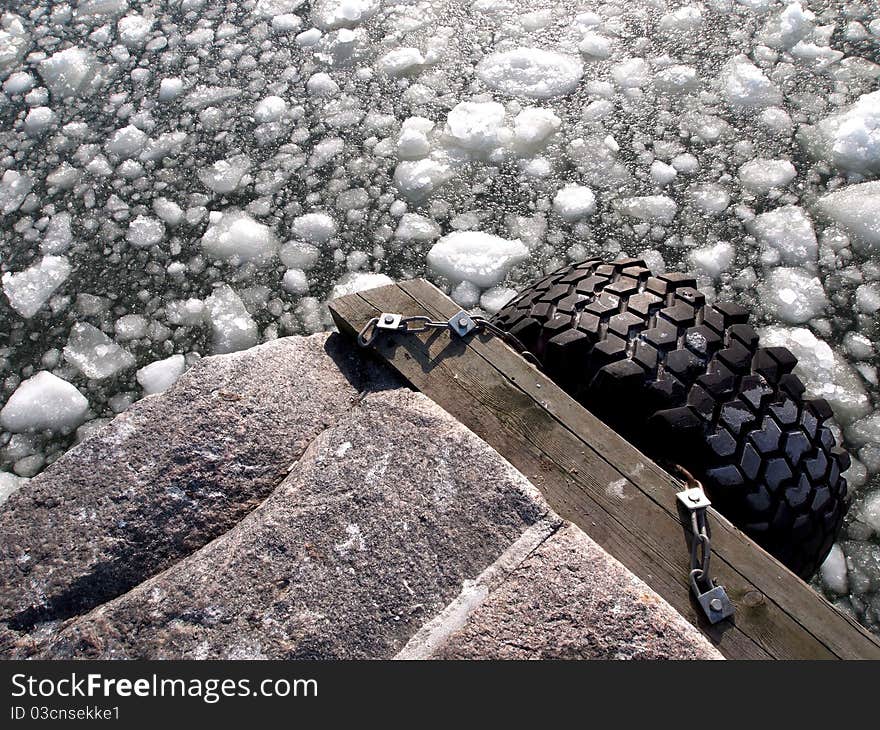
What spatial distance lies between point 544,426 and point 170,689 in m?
0.97

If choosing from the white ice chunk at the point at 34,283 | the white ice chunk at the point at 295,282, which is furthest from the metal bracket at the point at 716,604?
the white ice chunk at the point at 34,283

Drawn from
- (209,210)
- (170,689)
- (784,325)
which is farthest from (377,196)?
(170,689)

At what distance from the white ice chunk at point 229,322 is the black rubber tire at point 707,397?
120 cm

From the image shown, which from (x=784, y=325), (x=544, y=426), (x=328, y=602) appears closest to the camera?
(x=328, y=602)

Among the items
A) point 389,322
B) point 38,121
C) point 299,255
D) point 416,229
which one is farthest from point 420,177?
point 38,121

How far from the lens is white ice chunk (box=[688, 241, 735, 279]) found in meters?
2.87

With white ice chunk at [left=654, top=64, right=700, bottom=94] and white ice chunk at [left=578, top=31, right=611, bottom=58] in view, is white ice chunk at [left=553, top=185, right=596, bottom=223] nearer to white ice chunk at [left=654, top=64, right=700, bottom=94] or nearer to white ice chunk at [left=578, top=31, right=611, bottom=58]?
white ice chunk at [left=654, top=64, right=700, bottom=94]

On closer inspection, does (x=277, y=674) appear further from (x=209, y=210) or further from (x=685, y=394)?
(x=209, y=210)

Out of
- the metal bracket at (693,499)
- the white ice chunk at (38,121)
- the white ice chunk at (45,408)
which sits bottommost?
the white ice chunk at (45,408)

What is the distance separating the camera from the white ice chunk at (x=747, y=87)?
3.37m

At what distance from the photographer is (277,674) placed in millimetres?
1500

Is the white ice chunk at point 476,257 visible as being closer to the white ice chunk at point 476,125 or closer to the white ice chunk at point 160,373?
the white ice chunk at point 476,125

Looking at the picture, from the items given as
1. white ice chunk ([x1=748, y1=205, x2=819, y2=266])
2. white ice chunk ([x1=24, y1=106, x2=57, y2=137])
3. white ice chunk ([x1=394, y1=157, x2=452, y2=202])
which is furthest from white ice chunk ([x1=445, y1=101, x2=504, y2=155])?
white ice chunk ([x1=24, y1=106, x2=57, y2=137])

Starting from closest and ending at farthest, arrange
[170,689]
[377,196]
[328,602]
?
[170,689]
[328,602]
[377,196]
